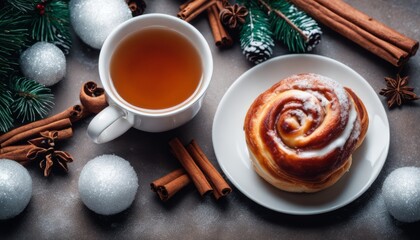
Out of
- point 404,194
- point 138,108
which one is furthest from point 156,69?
point 404,194

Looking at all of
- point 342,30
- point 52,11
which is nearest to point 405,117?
point 342,30

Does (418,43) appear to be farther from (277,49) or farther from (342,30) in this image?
(277,49)

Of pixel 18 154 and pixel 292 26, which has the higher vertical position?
pixel 292 26

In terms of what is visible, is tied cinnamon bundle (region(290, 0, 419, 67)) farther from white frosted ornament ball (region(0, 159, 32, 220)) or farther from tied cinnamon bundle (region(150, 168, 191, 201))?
white frosted ornament ball (region(0, 159, 32, 220))

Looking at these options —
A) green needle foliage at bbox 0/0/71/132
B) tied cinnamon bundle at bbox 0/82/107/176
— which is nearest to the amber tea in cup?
tied cinnamon bundle at bbox 0/82/107/176

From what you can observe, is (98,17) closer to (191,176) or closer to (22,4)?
(22,4)

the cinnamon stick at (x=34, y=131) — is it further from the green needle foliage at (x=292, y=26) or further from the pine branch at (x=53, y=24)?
the green needle foliage at (x=292, y=26)
